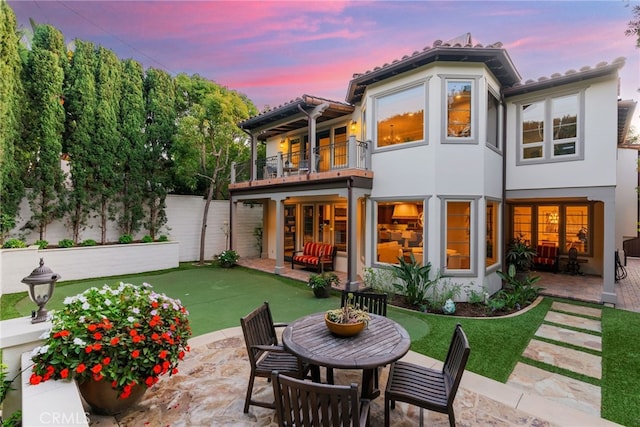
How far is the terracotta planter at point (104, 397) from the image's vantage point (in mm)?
2750

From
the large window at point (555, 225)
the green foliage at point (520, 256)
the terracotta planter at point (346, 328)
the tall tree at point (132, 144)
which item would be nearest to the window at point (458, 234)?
the green foliage at point (520, 256)

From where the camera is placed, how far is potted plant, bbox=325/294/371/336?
305cm

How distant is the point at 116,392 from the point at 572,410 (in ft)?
15.5

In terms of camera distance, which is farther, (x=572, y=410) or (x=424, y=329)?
(x=424, y=329)

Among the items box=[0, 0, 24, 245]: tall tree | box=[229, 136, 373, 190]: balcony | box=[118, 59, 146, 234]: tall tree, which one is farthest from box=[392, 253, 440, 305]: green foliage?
box=[0, 0, 24, 245]: tall tree

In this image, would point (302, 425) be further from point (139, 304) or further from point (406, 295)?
point (406, 295)

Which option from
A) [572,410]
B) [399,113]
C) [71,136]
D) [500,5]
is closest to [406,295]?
[572,410]

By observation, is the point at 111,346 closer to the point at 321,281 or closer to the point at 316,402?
the point at 316,402

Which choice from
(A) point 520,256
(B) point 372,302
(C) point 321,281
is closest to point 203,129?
(C) point 321,281

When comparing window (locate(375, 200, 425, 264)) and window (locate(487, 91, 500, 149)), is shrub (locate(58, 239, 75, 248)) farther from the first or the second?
window (locate(487, 91, 500, 149))

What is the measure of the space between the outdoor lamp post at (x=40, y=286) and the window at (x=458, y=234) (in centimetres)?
722

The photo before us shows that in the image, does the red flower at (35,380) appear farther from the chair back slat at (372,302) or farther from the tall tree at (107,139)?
the tall tree at (107,139)

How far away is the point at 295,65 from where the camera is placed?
431 inches

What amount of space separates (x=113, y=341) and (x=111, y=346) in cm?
7
